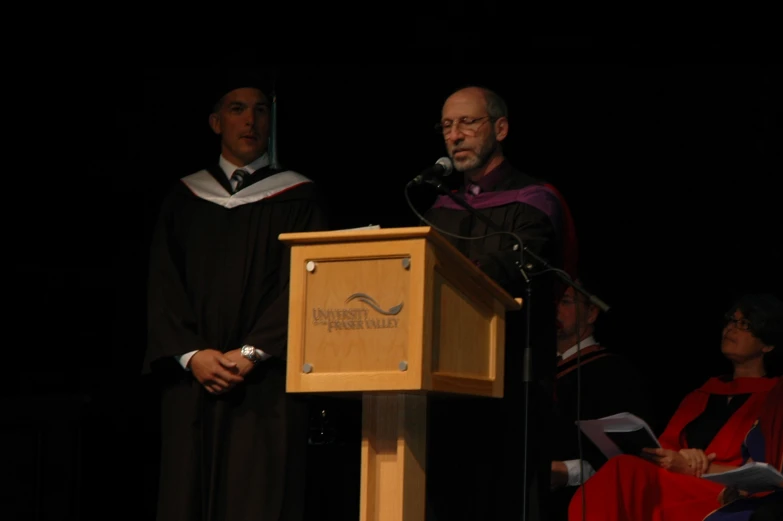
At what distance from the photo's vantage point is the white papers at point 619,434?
4.15m

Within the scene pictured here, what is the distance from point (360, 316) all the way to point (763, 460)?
2.29 metres

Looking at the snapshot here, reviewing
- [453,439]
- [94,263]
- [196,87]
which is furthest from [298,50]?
[453,439]

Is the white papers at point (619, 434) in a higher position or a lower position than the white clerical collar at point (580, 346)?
lower

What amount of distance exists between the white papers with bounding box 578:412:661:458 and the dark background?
3.85 ft

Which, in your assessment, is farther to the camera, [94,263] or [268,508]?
[94,263]

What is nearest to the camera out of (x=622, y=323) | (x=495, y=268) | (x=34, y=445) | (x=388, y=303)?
(x=388, y=303)

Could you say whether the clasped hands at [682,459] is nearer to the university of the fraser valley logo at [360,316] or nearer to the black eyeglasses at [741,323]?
the black eyeglasses at [741,323]

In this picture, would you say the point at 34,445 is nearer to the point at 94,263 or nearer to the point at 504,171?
the point at 94,263

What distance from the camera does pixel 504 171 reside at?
406 cm

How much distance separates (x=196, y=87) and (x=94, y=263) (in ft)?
3.21

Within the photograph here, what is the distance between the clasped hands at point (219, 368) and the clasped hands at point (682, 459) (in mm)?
1612

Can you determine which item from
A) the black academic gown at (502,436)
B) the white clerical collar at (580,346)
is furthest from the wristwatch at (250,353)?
the white clerical collar at (580,346)

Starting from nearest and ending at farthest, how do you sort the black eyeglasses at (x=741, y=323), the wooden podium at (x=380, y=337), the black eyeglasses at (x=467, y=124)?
the wooden podium at (x=380, y=337), the black eyeglasses at (x=467, y=124), the black eyeglasses at (x=741, y=323)

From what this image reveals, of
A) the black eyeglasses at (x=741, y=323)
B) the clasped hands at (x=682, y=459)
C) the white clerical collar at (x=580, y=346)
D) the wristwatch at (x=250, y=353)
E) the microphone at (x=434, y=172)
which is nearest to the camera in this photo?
the microphone at (x=434, y=172)
